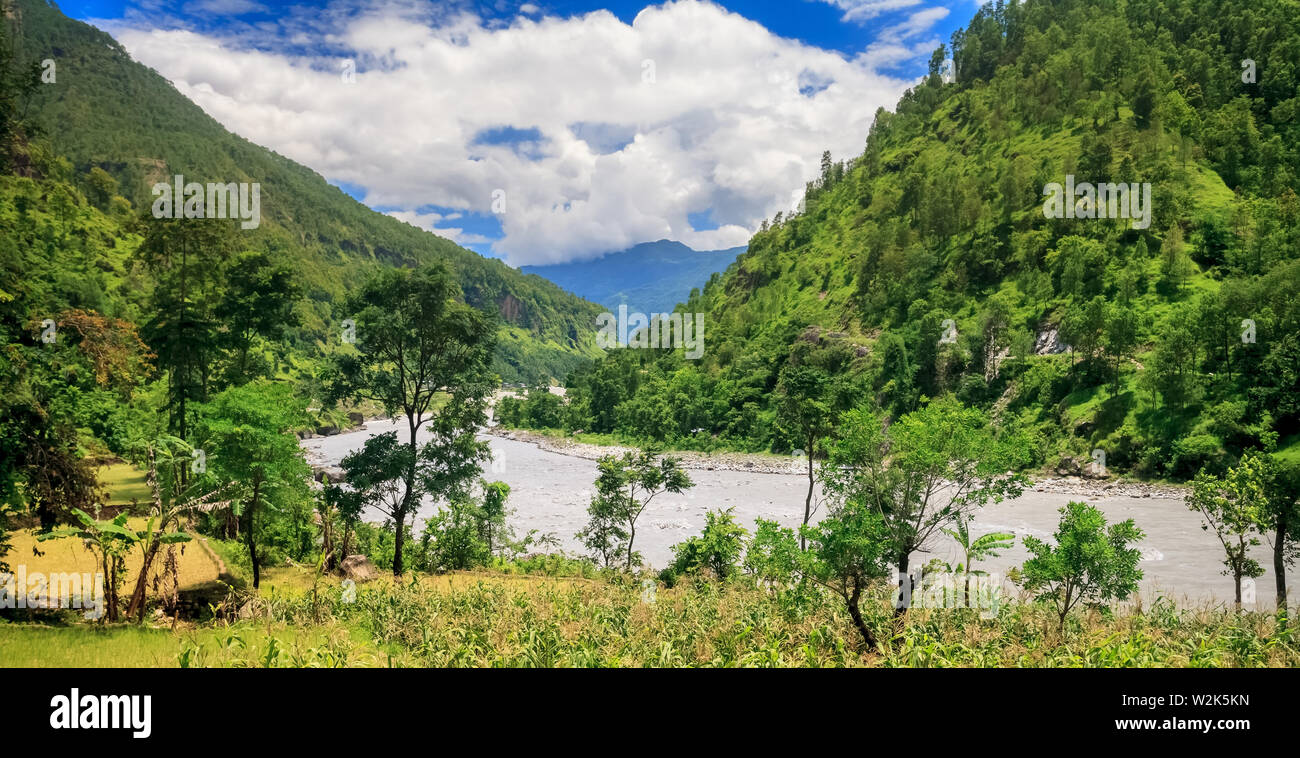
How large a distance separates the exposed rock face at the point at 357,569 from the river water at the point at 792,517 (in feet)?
17.8

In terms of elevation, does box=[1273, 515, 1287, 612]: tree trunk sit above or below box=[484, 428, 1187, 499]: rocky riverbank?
above

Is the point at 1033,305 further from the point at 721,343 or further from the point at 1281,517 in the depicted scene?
the point at 1281,517

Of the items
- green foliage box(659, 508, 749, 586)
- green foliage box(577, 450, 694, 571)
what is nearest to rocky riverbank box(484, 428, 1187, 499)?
green foliage box(659, 508, 749, 586)

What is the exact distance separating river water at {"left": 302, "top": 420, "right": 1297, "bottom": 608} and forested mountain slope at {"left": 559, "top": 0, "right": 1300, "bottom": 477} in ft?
21.4

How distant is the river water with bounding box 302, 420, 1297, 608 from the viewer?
25.0 meters

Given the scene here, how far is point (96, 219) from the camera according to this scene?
7919 centimetres

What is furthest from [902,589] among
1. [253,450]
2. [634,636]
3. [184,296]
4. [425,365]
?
[184,296]

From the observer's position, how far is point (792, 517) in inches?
1630

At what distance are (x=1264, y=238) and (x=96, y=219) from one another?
5049 inches

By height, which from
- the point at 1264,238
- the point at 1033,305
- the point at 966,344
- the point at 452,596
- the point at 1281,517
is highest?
the point at 1264,238

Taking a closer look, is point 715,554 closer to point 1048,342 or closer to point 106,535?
point 106,535

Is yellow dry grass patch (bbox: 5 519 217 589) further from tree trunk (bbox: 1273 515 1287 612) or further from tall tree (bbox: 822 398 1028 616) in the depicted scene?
tree trunk (bbox: 1273 515 1287 612)

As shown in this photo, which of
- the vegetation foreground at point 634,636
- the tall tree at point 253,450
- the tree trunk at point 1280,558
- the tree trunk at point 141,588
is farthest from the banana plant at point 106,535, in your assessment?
the tree trunk at point 1280,558
